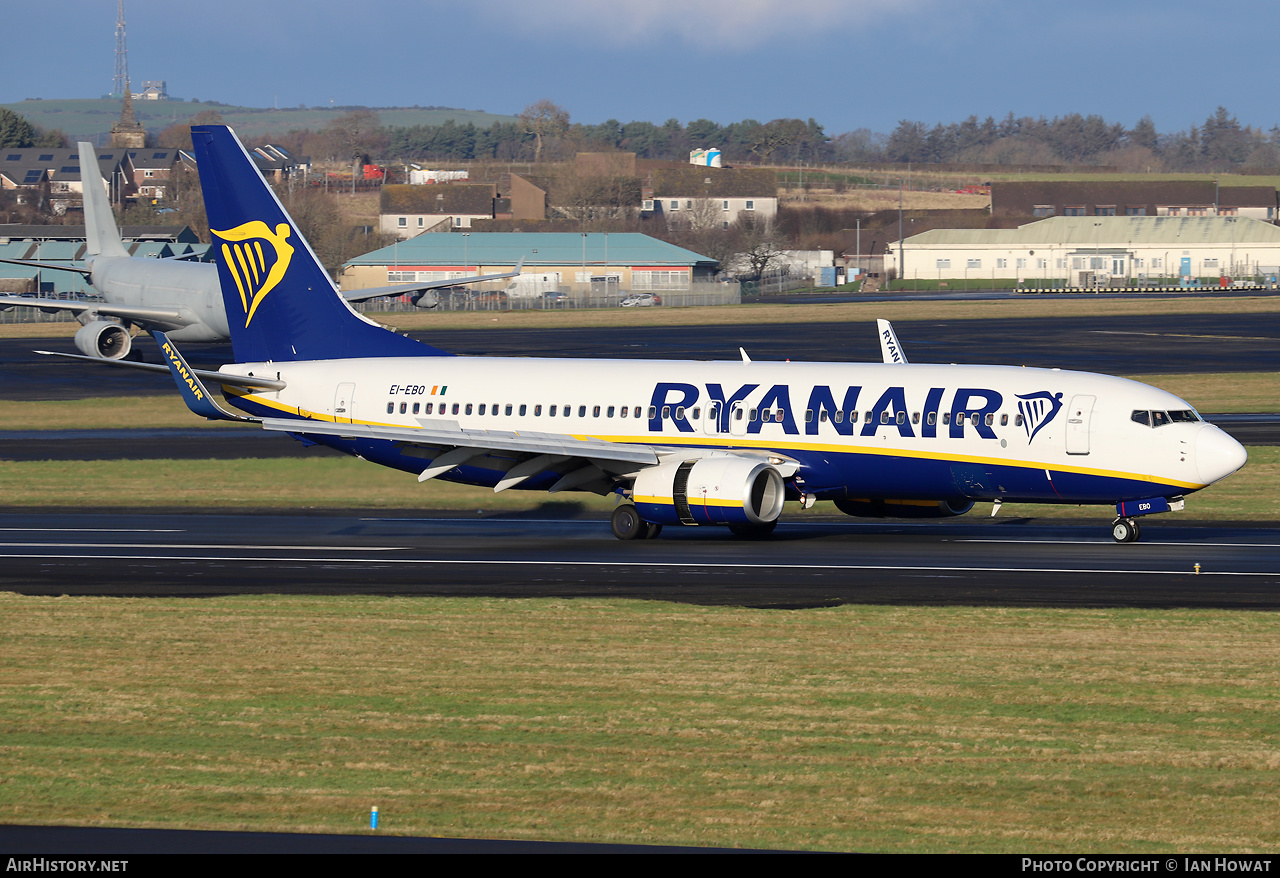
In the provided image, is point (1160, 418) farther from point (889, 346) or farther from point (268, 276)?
point (268, 276)

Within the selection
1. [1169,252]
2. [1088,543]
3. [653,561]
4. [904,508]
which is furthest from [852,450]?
[1169,252]

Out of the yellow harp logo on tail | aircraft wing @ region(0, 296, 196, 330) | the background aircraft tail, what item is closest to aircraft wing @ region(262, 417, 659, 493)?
the yellow harp logo on tail

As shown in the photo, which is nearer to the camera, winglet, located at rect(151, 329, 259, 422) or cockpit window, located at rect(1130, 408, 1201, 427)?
cockpit window, located at rect(1130, 408, 1201, 427)

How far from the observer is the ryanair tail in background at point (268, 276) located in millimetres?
43312

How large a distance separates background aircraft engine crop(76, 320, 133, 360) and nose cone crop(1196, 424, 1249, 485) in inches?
2642

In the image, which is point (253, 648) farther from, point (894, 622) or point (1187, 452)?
point (1187, 452)

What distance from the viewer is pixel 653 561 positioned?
1380 inches

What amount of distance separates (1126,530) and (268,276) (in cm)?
2427

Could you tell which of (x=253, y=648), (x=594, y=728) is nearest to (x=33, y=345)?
(x=253, y=648)

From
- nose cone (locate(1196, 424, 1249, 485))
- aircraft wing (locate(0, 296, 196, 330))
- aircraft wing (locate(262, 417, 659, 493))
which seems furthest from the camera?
aircraft wing (locate(0, 296, 196, 330))

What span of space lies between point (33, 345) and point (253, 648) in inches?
3675

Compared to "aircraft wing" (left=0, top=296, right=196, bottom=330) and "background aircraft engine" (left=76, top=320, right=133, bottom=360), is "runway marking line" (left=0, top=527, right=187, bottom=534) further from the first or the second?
"background aircraft engine" (left=76, top=320, right=133, bottom=360)

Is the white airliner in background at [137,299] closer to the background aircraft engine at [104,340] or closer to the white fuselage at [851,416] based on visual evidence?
the background aircraft engine at [104,340]

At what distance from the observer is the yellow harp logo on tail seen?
4344 centimetres
